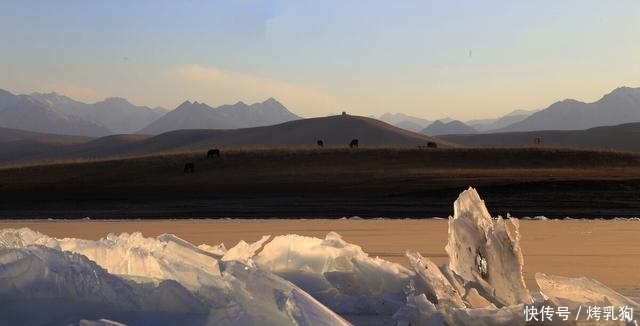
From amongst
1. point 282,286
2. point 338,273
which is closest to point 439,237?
point 338,273

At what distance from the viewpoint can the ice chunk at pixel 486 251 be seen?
6785mm

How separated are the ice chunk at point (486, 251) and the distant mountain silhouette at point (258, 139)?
7912 centimetres

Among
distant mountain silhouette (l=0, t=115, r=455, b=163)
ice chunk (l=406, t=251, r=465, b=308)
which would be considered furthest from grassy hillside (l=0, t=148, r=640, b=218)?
distant mountain silhouette (l=0, t=115, r=455, b=163)

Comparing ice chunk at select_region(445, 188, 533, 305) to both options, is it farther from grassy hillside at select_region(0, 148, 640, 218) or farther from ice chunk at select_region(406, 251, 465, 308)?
grassy hillside at select_region(0, 148, 640, 218)

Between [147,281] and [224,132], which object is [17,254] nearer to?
[147,281]

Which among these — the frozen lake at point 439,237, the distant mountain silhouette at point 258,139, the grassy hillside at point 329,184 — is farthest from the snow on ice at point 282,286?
the distant mountain silhouette at point 258,139

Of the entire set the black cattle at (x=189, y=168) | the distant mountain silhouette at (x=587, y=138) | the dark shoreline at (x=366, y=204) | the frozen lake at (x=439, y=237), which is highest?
the distant mountain silhouette at (x=587, y=138)

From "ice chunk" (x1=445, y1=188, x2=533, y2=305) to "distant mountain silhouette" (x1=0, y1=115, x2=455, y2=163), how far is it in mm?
79116

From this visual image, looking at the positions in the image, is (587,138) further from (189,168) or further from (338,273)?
(338,273)

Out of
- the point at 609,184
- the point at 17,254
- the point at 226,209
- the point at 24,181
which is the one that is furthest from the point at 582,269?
the point at 24,181

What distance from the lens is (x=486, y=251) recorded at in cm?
698

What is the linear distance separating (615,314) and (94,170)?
39358 mm

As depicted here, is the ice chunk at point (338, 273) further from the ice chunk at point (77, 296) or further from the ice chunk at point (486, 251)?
the ice chunk at point (77, 296)

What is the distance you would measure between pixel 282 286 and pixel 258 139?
99.3m
